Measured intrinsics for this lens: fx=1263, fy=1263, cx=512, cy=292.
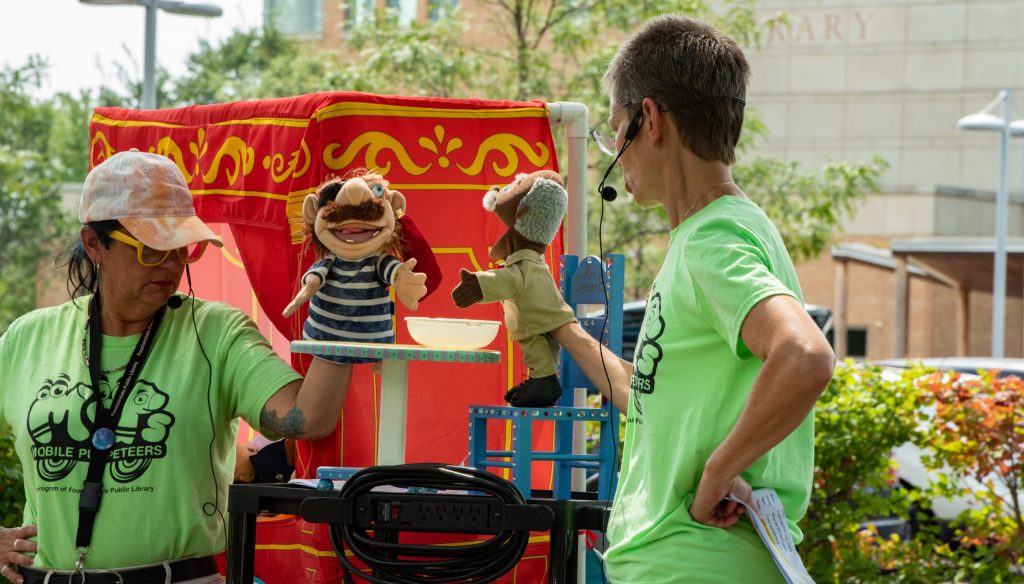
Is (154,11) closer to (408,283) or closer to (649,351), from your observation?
(408,283)

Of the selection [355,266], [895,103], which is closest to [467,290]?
[355,266]

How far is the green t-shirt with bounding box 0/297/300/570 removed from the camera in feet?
9.75

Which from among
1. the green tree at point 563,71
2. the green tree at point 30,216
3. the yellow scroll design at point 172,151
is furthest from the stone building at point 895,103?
the yellow scroll design at point 172,151

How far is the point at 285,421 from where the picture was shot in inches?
122

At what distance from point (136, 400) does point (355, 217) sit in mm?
691

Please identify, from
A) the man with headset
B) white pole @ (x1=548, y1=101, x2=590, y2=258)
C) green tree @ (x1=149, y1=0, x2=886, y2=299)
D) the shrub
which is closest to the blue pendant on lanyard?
the man with headset

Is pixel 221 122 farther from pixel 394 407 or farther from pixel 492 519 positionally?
pixel 492 519

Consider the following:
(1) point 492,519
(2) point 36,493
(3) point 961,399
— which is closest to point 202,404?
(2) point 36,493

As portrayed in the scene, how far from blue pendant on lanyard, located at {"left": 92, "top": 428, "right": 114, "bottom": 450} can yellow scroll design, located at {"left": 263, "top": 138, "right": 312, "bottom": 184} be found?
40.0 inches

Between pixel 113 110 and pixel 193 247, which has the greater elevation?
pixel 113 110

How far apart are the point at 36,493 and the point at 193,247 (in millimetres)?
742

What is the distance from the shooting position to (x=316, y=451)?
3.62 metres

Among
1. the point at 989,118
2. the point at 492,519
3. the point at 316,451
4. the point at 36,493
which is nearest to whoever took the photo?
the point at 492,519

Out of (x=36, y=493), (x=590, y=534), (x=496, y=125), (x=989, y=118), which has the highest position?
(x=989, y=118)
